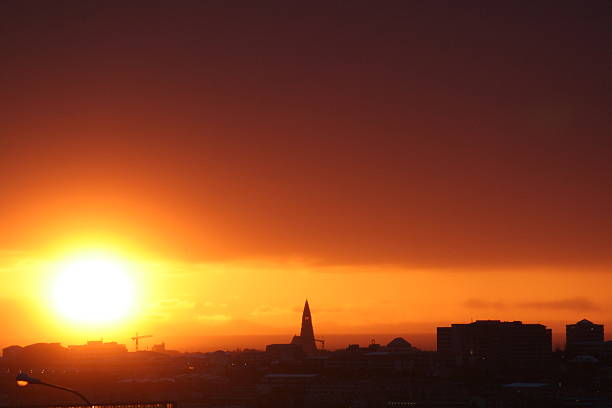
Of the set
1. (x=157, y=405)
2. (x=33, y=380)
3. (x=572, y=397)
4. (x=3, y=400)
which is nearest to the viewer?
(x=33, y=380)

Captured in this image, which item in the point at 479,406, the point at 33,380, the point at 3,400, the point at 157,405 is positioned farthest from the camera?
the point at 3,400

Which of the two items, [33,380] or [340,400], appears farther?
[340,400]

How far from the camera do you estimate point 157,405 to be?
252ft

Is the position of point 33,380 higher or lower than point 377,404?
higher

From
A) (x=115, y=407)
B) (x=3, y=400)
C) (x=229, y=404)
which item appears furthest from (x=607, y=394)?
(x=115, y=407)

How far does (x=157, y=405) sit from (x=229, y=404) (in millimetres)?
116898

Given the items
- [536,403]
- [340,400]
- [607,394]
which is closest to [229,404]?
[340,400]

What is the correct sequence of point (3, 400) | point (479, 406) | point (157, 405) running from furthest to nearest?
point (3, 400), point (479, 406), point (157, 405)

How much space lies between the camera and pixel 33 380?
47.2 m

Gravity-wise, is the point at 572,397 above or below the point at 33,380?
below

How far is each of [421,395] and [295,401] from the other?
2389cm

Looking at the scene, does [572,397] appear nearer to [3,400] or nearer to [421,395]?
[421,395]

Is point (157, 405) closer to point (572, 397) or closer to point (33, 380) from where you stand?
point (33, 380)

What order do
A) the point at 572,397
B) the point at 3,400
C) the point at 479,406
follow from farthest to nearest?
the point at 3,400 → the point at 572,397 → the point at 479,406
